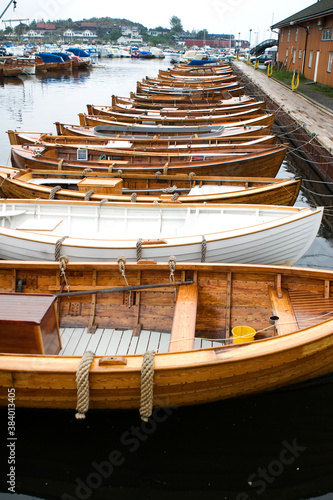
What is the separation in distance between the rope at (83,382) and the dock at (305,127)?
37.7ft

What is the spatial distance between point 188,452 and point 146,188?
25.3ft

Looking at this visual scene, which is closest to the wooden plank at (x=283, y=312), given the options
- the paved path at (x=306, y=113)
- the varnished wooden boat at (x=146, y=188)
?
Answer: the varnished wooden boat at (x=146, y=188)

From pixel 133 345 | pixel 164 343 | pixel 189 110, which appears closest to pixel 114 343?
pixel 133 345

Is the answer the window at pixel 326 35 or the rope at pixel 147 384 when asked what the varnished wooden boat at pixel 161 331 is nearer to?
the rope at pixel 147 384

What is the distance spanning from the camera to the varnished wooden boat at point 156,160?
12125 millimetres

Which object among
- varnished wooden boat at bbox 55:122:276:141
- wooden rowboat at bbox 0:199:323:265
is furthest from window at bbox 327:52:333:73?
wooden rowboat at bbox 0:199:323:265

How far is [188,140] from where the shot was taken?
50.3 ft

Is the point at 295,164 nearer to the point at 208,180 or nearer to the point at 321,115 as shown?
the point at 321,115

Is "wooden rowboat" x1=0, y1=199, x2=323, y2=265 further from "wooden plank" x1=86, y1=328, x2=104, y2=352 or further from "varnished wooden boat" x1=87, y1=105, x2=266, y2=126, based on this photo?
"varnished wooden boat" x1=87, y1=105, x2=266, y2=126

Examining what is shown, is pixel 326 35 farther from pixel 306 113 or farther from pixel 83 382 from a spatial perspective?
pixel 83 382

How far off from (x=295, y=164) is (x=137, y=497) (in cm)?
1664

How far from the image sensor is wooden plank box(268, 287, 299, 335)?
568 centimetres

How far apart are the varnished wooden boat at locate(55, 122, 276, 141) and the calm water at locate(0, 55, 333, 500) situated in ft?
36.3

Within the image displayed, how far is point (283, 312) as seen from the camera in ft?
19.5
